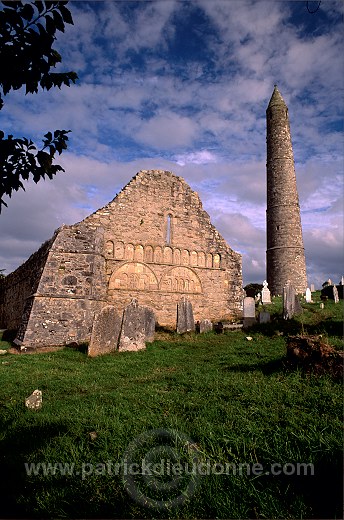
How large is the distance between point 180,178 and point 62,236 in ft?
23.4

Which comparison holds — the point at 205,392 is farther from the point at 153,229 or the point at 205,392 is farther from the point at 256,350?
the point at 153,229

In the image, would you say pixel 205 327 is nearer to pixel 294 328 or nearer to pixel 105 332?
pixel 294 328

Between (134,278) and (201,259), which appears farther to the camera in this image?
(201,259)

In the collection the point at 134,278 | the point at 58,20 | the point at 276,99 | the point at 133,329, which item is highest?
the point at 276,99

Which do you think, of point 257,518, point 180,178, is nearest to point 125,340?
point 257,518

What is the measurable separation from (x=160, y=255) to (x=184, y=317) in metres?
4.22

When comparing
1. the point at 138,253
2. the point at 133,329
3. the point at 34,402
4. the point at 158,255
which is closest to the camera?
the point at 34,402

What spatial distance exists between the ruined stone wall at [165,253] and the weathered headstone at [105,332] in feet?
15.4

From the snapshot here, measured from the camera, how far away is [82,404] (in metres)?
4.94

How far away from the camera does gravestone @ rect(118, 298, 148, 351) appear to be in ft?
32.2

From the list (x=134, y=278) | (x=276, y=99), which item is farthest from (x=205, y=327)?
(x=276, y=99)

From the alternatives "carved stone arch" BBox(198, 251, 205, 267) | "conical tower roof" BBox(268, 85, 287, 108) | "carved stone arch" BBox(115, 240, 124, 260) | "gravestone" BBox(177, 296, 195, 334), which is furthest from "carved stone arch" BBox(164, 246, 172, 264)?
"conical tower roof" BBox(268, 85, 287, 108)

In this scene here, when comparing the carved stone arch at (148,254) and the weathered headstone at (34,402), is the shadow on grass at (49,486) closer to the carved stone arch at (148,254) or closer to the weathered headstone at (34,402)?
the weathered headstone at (34,402)

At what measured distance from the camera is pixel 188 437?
3.60 metres
